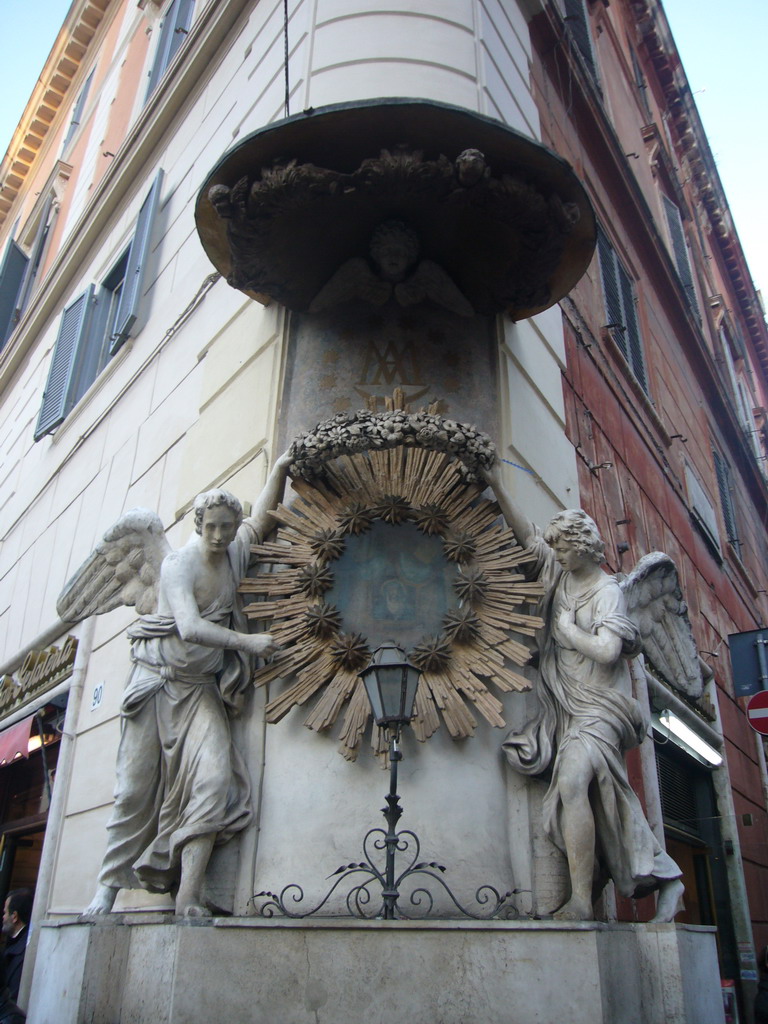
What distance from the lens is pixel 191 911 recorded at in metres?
3.90

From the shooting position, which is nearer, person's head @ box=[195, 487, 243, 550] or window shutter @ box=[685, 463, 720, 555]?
person's head @ box=[195, 487, 243, 550]

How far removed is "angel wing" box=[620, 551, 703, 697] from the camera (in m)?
5.17

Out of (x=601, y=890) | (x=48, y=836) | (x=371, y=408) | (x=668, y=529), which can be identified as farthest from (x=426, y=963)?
(x=668, y=529)

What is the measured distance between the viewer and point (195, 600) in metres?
4.50

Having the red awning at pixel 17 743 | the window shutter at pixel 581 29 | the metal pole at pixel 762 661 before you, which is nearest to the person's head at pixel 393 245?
the red awning at pixel 17 743

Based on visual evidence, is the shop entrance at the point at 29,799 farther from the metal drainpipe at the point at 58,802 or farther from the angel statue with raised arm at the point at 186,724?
the angel statue with raised arm at the point at 186,724

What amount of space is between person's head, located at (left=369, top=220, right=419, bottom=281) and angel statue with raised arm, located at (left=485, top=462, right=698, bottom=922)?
1433 mm

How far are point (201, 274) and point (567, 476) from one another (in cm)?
339

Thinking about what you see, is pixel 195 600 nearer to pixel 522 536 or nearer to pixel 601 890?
pixel 522 536

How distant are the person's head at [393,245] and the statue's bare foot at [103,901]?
363cm

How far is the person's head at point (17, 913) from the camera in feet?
18.7

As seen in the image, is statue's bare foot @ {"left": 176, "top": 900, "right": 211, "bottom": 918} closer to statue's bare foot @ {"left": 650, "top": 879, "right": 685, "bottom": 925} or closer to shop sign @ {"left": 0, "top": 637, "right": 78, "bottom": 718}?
statue's bare foot @ {"left": 650, "top": 879, "right": 685, "bottom": 925}

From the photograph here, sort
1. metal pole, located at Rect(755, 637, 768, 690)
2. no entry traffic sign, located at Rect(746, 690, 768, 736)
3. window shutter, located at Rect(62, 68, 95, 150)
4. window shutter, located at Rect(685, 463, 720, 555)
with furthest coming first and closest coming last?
window shutter, located at Rect(62, 68, 95, 150)
window shutter, located at Rect(685, 463, 720, 555)
metal pole, located at Rect(755, 637, 768, 690)
no entry traffic sign, located at Rect(746, 690, 768, 736)

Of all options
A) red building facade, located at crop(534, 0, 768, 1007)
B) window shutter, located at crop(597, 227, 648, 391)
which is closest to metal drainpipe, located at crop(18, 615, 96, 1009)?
red building facade, located at crop(534, 0, 768, 1007)
